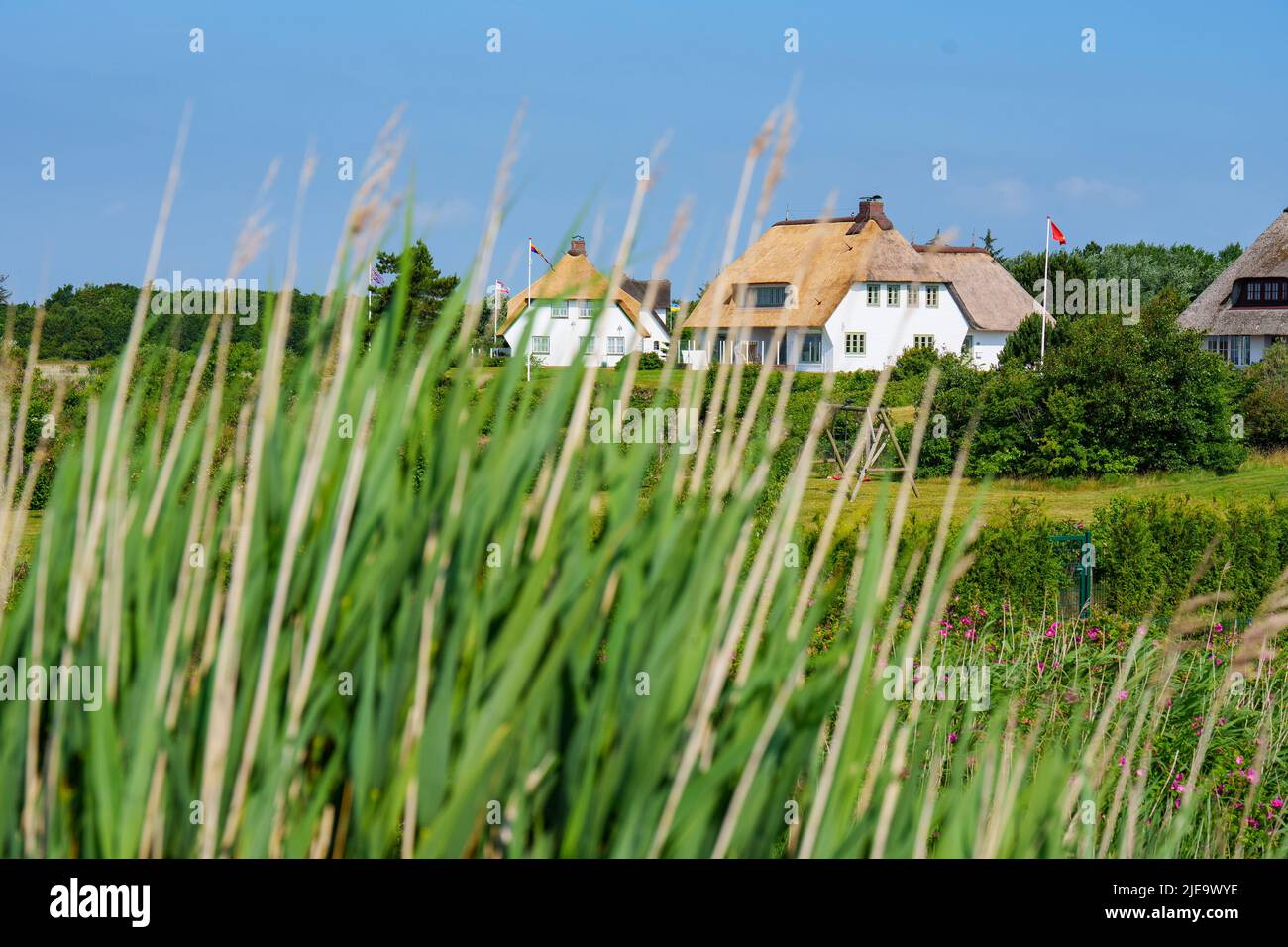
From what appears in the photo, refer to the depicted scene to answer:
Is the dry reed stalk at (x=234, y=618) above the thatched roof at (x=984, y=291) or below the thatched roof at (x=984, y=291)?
below

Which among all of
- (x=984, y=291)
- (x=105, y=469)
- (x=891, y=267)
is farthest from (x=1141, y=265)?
(x=105, y=469)

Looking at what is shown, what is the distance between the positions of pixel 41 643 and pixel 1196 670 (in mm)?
7638

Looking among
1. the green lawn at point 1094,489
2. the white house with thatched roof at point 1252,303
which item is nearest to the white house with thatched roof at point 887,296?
the white house with thatched roof at point 1252,303

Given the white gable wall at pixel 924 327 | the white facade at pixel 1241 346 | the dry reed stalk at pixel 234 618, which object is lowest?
the dry reed stalk at pixel 234 618

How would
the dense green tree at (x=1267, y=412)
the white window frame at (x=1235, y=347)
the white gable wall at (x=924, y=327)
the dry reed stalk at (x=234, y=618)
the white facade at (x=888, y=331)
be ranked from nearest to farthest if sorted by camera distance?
the dry reed stalk at (x=234, y=618) → the dense green tree at (x=1267, y=412) → the white facade at (x=888, y=331) → the white window frame at (x=1235, y=347) → the white gable wall at (x=924, y=327)

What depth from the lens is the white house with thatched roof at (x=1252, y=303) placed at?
4616 cm

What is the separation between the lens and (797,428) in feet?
67.1

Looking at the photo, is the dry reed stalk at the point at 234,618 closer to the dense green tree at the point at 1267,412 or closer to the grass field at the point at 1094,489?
the grass field at the point at 1094,489

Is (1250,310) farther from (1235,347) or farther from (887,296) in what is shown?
(887,296)

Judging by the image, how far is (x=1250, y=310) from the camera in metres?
46.9

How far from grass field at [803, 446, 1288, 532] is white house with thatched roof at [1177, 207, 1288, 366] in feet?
78.9

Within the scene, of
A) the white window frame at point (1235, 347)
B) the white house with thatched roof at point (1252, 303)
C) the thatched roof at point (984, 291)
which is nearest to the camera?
the white house with thatched roof at point (1252, 303)

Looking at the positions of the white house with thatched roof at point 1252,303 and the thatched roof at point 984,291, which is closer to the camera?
the white house with thatched roof at point 1252,303
